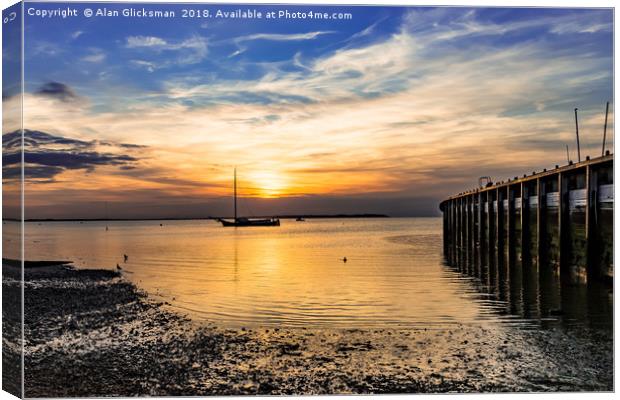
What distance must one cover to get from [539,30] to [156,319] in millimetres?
12354

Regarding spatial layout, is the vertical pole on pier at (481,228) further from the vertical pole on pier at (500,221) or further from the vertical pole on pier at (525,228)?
the vertical pole on pier at (525,228)

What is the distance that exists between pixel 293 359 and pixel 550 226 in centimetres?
1983

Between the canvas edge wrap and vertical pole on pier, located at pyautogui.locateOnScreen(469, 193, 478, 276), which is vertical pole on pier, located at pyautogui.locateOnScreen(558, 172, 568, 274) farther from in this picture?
the canvas edge wrap

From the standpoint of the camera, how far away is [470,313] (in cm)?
1920

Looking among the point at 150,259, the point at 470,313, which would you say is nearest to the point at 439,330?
the point at 470,313

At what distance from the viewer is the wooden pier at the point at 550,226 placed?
21.4 m

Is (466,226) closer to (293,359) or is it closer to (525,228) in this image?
(525,228)

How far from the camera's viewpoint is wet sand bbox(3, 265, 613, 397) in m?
10.9

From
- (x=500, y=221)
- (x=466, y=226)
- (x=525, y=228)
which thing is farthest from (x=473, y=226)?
(x=525, y=228)

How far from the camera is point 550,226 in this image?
2889cm

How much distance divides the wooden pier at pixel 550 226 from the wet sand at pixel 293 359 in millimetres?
6653

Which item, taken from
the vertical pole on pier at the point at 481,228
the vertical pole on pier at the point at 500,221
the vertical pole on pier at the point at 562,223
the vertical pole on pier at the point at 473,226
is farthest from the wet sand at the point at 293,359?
the vertical pole on pier at the point at 473,226

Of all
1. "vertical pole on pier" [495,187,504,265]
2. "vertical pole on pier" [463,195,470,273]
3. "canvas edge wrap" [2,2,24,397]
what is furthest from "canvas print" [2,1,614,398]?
"vertical pole on pier" [463,195,470,273]

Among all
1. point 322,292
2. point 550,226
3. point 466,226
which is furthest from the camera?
point 466,226
